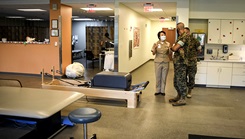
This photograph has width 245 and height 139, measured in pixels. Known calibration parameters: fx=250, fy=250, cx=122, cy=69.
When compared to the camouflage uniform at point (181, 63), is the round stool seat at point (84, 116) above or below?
below

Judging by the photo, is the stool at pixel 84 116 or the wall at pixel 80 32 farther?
the wall at pixel 80 32

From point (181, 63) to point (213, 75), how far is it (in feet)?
7.71

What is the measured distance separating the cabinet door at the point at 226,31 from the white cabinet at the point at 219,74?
0.73 metres

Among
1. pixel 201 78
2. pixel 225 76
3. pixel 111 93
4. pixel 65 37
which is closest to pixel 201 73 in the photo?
pixel 201 78

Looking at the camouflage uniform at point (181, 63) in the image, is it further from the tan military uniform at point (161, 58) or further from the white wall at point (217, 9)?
the white wall at point (217, 9)

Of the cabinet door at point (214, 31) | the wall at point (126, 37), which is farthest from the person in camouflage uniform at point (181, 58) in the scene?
the wall at point (126, 37)

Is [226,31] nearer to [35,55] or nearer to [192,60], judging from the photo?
[192,60]

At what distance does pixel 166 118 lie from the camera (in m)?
4.52

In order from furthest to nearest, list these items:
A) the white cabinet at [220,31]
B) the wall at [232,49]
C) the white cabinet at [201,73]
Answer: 1. the wall at [232,49]
2. the white cabinet at [220,31]
3. the white cabinet at [201,73]

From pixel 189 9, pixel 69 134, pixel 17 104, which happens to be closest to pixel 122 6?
pixel 189 9

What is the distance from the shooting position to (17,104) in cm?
270

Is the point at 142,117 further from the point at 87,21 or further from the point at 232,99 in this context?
the point at 87,21

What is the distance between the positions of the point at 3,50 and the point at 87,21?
7.84m

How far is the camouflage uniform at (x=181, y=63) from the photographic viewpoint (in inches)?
202
